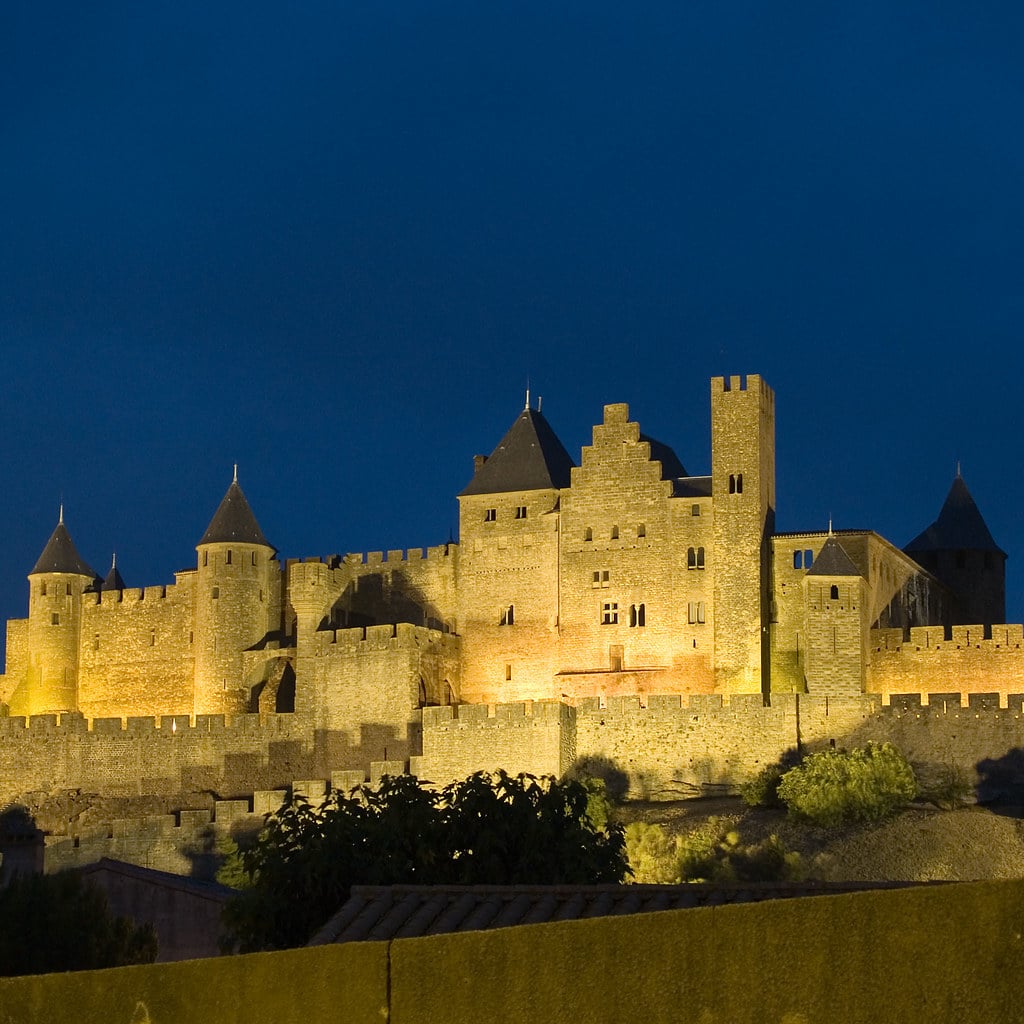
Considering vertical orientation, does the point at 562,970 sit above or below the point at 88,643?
below

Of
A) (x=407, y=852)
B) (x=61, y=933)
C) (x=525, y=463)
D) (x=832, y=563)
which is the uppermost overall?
(x=525, y=463)

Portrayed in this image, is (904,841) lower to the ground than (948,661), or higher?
lower

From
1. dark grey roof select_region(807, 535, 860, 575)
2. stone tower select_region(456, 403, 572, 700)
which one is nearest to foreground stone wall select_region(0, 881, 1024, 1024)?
dark grey roof select_region(807, 535, 860, 575)

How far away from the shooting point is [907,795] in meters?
41.5

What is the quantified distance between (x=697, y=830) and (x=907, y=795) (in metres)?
4.32

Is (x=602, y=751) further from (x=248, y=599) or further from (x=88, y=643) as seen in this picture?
(x=88, y=643)

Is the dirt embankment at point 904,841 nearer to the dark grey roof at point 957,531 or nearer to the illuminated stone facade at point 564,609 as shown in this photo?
the illuminated stone facade at point 564,609

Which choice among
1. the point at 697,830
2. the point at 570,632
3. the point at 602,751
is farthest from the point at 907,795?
the point at 570,632

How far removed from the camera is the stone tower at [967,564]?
5706cm

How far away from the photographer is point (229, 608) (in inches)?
2265

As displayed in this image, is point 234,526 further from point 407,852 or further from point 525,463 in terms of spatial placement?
point 407,852

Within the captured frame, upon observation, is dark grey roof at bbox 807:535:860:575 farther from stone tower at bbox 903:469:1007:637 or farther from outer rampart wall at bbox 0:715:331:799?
outer rampart wall at bbox 0:715:331:799

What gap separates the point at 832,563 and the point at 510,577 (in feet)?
31.1

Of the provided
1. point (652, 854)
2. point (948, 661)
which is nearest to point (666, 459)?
point (948, 661)
